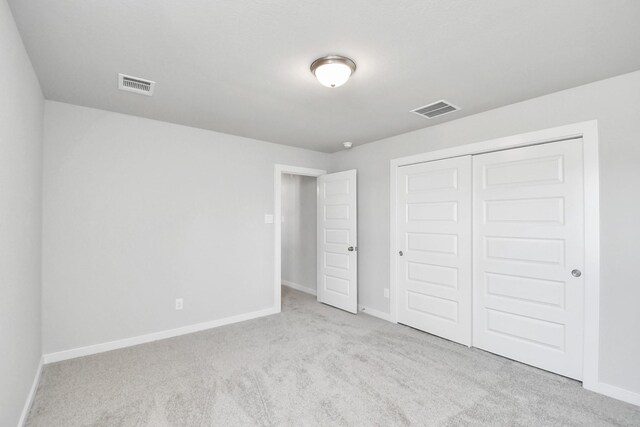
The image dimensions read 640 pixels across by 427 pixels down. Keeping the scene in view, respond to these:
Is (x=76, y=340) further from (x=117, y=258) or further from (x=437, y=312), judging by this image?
(x=437, y=312)

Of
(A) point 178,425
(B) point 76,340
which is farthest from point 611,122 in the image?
(B) point 76,340

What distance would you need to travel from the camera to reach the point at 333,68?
207 cm

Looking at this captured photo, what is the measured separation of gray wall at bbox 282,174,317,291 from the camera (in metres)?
5.52

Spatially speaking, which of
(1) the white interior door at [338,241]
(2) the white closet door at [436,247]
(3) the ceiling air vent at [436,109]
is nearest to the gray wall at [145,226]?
(1) the white interior door at [338,241]

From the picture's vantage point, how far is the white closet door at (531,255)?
2580 mm

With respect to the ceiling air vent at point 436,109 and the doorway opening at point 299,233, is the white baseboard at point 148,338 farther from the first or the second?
the ceiling air vent at point 436,109

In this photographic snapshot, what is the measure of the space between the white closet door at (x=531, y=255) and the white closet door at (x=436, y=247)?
0.40 ft

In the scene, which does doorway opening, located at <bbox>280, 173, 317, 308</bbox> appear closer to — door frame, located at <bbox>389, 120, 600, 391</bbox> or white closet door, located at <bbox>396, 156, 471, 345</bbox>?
white closet door, located at <bbox>396, 156, 471, 345</bbox>

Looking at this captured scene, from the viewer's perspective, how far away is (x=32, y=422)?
2002 millimetres

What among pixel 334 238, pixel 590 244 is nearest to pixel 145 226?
pixel 334 238

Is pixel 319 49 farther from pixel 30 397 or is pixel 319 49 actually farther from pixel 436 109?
pixel 30 397

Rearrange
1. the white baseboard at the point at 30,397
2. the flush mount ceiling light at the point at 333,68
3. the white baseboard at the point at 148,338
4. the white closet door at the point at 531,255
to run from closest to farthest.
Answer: the white baseboard at the point at 30,397
the flush mount ceiling light at the point at 333,68
the white closet door at the point at 531,255
the white baseboard at the point at 148,338

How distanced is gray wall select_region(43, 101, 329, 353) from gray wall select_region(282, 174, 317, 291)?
1328mm

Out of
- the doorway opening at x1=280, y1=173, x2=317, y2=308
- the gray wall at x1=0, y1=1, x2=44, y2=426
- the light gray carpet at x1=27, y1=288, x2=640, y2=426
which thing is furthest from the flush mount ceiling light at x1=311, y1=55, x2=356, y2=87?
the doorway opening at x1=280, y1=173, x2=317, y2=308
